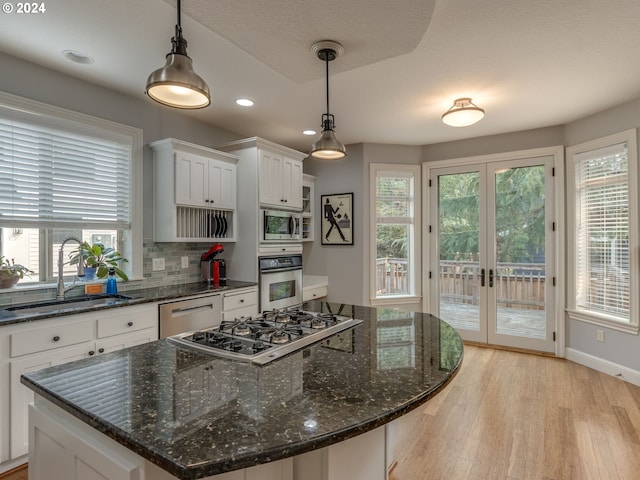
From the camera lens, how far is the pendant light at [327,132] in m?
1.93

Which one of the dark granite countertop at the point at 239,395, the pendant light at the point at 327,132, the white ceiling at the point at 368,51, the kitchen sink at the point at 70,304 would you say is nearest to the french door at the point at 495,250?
the white ceiling at the point at 368,51

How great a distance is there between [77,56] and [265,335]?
7.83 ft

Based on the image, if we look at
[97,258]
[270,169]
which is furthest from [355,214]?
[97,258]

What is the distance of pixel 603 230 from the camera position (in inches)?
144

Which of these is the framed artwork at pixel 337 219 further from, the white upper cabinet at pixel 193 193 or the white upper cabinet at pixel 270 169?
the white upper cabinet at pixel 193 193

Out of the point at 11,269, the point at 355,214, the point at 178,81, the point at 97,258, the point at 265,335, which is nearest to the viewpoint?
the point at 178,81

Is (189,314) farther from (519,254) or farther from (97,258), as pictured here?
(519,254)

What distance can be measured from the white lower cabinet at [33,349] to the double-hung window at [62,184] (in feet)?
2.39

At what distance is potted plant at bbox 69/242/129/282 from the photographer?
108 inches

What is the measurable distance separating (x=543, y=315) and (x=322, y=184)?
3.29 meters

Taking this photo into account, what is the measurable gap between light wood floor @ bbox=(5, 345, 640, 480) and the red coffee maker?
1964 millimetres

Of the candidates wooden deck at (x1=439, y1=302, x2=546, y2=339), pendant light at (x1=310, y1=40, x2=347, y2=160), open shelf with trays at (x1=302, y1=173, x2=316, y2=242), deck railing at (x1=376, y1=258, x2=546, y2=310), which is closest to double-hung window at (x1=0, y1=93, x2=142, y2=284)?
pendant light at (x1=310, y1=40, x2=347, y2=160)

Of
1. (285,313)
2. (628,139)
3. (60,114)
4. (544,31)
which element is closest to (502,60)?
(544,31)

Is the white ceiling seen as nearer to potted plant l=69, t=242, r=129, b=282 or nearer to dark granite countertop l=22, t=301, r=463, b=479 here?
potted plant l=69, t=242, r=129, b=282
